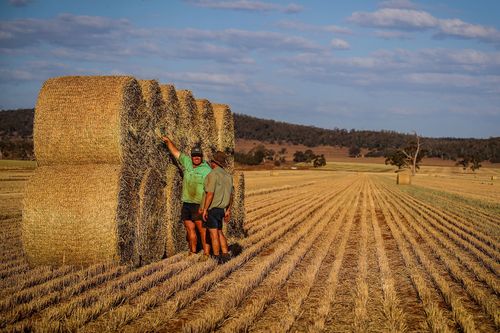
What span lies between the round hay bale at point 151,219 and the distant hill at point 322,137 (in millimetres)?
93565

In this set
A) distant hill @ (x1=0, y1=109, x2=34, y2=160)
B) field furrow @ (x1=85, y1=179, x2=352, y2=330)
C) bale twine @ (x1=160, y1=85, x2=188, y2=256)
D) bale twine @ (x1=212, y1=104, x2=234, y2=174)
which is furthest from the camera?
distant hill @ (x1=0, y1=109, x2=34, y2=160)

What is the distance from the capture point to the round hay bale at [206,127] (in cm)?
1159

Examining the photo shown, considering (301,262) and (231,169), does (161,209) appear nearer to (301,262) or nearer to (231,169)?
(301,262)

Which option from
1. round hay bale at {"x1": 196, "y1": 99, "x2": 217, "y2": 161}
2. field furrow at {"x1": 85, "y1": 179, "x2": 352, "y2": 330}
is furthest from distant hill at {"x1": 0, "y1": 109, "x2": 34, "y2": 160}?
field furrow at {"x1": 85, "y1": 179, "x2": 352, "y2": 330}

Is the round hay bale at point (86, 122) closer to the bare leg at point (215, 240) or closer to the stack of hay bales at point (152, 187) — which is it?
the stack of hay bales at point (152, 187)

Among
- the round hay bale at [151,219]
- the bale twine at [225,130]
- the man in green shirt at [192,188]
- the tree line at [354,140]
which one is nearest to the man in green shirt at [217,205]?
the man in green shirt at [192,188]

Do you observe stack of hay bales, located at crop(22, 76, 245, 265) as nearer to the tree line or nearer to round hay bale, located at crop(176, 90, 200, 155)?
round hay bale, located at crop(176, 90, 200, 155)

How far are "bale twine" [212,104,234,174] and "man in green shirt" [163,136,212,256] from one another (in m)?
2.65

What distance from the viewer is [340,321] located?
20.2 feet

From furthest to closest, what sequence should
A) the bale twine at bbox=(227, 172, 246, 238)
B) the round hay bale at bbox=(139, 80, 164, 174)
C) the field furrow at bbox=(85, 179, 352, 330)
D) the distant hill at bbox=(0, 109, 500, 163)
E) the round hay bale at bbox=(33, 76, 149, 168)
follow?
1. the distant hill at bbox=(0, 109, 500, 163)
2. the bale twine at bbox=(227, 172, 246, 238)
3. the round hay bale at bbox=(139, 80, 164, 174)
4. the round hay bale at bbox=(33, 76, 149, 168)
5. the field furrow at bbox=(85, 179, 352, 330)

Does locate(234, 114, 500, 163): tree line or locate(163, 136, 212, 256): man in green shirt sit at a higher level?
locate(234, 114, 500, 163): tree line

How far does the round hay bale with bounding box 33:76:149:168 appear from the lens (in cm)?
856

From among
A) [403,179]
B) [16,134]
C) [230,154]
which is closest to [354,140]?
[16,134]

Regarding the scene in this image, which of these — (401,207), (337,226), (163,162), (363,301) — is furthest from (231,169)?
(401,207)
